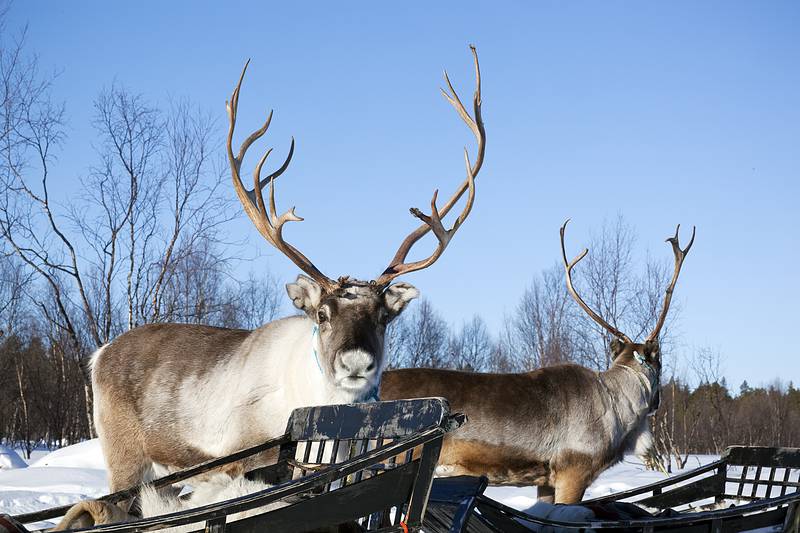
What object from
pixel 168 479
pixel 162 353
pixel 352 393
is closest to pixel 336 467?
pixel 168 479

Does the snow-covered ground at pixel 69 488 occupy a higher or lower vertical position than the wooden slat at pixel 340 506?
lower

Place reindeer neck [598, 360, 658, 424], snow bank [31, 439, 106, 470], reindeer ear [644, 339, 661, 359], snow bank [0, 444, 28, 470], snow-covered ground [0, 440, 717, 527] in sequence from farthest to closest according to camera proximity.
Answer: snow bank [0, 444, 28, 470], snow bank [31, 439, 106, 470], reindeer ear [644, 339, 661, 359], reindeer neck [598, 360, 658, 424], snow-covered ground [0, 440, 717, 527]

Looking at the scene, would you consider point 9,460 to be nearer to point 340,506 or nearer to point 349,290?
point 349,290

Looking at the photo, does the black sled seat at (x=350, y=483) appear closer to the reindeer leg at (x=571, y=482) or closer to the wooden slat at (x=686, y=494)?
the wooden slat at (x=686, y=494)

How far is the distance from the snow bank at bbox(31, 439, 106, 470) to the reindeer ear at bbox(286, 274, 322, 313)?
369 inches

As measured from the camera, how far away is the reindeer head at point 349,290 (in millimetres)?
4906

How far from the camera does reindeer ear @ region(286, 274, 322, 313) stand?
552 cm

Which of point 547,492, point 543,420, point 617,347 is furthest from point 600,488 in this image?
point 543,420

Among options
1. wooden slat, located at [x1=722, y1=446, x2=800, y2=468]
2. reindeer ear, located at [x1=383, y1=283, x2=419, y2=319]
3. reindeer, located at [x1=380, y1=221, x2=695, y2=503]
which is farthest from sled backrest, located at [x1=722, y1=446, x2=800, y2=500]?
reindeer, located at [x1=380, y1=221, x2=695, y2=503]

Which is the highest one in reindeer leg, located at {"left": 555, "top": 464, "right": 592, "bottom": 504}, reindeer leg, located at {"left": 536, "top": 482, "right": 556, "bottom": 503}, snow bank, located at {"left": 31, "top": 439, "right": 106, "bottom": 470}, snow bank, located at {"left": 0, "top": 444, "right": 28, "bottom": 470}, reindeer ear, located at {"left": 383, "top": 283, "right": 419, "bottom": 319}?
reindeer ear, located at {"left": 383, "top": 283, "right": 419, "bottom": 319}

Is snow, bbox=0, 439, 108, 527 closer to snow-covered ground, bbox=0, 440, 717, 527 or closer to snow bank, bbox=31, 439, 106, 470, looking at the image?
snow-covered ground, bbox=0, 440, 717, 527

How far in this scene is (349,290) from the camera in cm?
541

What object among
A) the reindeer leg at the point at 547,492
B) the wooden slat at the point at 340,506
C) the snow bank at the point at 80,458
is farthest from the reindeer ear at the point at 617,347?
the snow bank at the point at 80,458

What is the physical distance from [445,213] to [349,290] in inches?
52.6
